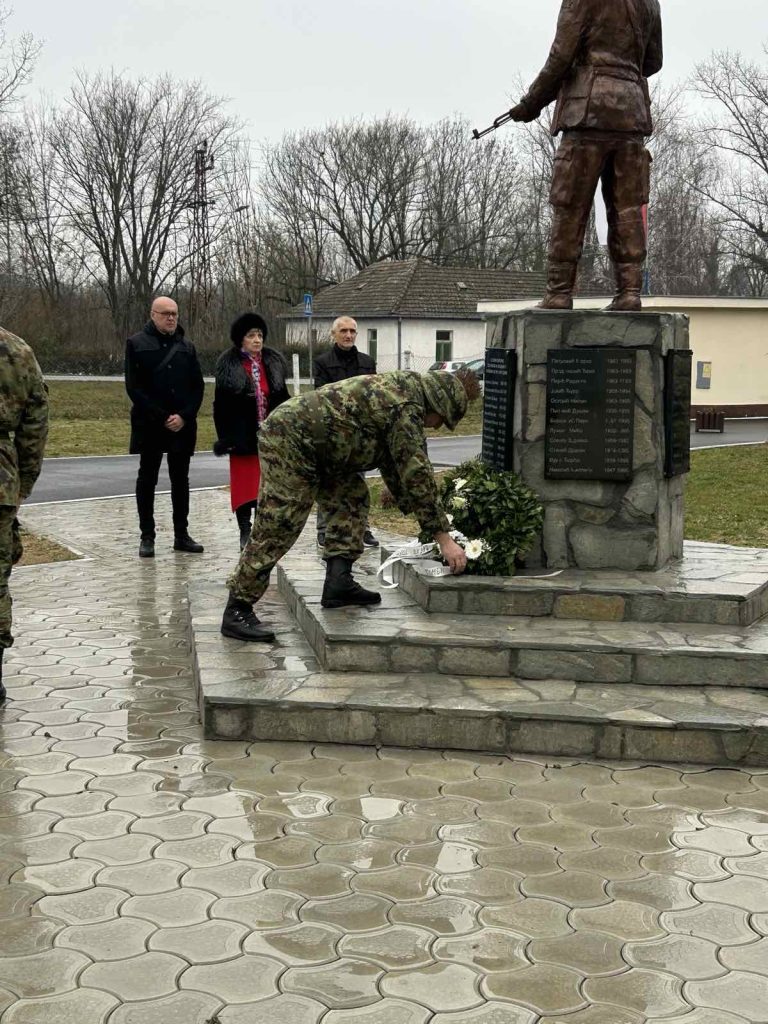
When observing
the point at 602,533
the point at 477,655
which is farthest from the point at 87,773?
the point at 602,533

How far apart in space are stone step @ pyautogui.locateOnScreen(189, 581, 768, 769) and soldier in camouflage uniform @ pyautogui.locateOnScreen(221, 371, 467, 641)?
672 millimetres

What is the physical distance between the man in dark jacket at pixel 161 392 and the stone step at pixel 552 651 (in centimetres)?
394

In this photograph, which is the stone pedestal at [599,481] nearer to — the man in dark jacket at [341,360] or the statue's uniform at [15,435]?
the man in dark jacket at [341,360]

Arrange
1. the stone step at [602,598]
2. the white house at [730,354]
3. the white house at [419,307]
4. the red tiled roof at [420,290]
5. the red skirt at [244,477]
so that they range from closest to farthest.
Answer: the stone step at [602,598]
the red skirt at [244,477]
the white house at [730,354]
the white house at [419,307]
the red tiled roof at [420,290]

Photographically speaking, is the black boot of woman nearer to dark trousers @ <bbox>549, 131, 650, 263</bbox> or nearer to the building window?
dark trousers @ <bbox>549, 131, 650, 263</bbox>

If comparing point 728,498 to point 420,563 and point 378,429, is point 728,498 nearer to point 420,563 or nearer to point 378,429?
point 420,563

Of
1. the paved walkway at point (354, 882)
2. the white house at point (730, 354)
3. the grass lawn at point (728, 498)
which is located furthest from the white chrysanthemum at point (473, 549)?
the white house at point (730, 354)

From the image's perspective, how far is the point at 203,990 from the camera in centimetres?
306

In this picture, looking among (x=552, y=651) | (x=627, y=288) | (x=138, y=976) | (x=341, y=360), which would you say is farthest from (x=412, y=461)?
(x=341, y=360)

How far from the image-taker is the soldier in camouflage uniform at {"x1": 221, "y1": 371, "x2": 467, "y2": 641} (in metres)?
5.52

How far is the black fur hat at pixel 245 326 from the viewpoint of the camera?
28.2ft

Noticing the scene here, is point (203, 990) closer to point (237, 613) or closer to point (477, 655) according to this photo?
point (477, 655)

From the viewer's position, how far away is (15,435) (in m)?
5.35

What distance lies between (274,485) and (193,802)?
1.81 m
